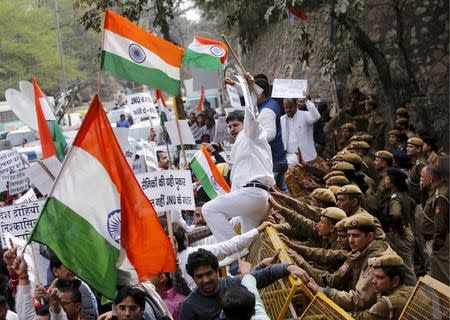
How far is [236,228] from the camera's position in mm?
8258

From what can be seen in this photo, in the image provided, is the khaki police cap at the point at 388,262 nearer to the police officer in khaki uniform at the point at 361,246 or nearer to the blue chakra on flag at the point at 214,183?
the police officer in khaki uniform at the point at 361,246

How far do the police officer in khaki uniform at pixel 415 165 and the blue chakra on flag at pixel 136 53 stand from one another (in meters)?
3.78

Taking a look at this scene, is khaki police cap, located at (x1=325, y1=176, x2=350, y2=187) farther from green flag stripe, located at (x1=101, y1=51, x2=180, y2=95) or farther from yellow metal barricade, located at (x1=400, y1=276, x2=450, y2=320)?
yellow metal barricade, located at (x1=400, y1=276, x2=450, y2=320)

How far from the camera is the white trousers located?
754 cm

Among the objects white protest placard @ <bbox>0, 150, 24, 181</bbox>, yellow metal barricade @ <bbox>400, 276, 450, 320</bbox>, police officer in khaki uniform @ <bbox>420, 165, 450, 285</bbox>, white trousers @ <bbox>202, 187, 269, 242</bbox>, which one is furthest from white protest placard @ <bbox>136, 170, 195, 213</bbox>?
white protest placard @ <bbox>0, 150, 24, 181</bbox>

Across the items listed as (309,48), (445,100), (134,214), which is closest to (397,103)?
(445,100)

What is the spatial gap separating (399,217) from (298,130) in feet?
12.9

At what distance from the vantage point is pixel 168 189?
25.1 feet

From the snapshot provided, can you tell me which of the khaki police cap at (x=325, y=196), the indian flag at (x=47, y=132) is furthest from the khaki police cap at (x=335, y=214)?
the indian flag at (x=47, y=132)

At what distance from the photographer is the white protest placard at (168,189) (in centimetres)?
761

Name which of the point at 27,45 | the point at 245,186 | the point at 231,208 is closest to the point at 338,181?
the point at 245,186

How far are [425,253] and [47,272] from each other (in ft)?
12.5

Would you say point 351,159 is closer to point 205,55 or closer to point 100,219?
point 205,55

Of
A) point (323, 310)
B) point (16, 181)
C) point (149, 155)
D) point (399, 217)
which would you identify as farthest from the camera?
point (16, 181)
